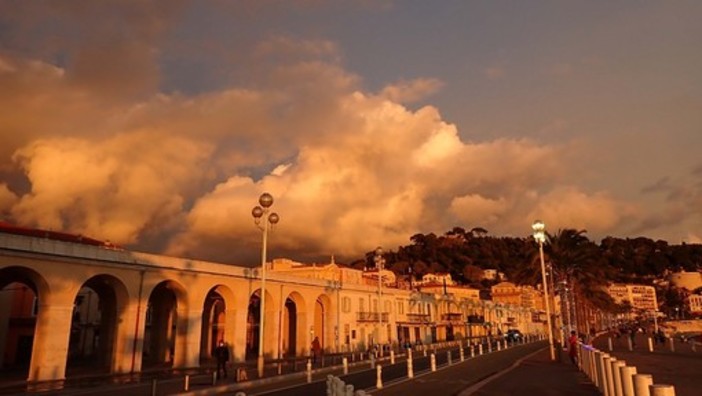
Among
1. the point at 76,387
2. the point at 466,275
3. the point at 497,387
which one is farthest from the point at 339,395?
the point at 466,275

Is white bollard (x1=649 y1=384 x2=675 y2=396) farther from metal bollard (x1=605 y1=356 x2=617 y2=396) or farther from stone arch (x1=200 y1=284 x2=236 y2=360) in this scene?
stone arch (x1=200 y1=284 x2=236 y2=360)

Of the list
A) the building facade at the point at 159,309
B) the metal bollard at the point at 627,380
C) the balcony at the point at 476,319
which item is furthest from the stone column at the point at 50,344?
the balcony at the point at 476,319

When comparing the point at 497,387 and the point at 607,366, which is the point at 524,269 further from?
the point at 607,366

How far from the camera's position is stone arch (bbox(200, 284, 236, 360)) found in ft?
124

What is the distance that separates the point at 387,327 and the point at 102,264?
37.7 metres

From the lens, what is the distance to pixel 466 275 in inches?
6831

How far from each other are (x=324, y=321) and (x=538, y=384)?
34.0 meters

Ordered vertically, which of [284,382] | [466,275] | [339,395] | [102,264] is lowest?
[284,382]

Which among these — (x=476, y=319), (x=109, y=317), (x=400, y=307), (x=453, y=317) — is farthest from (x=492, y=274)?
(x=109, y=317)

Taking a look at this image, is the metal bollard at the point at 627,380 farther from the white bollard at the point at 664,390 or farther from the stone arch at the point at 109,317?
the stone arch at the point at 109,317

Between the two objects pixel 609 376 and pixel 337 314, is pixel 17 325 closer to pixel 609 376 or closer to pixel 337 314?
pixel 337 314

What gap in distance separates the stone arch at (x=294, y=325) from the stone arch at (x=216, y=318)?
5.48m

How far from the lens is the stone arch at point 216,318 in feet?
124

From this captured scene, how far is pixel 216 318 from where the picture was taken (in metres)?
54.4
